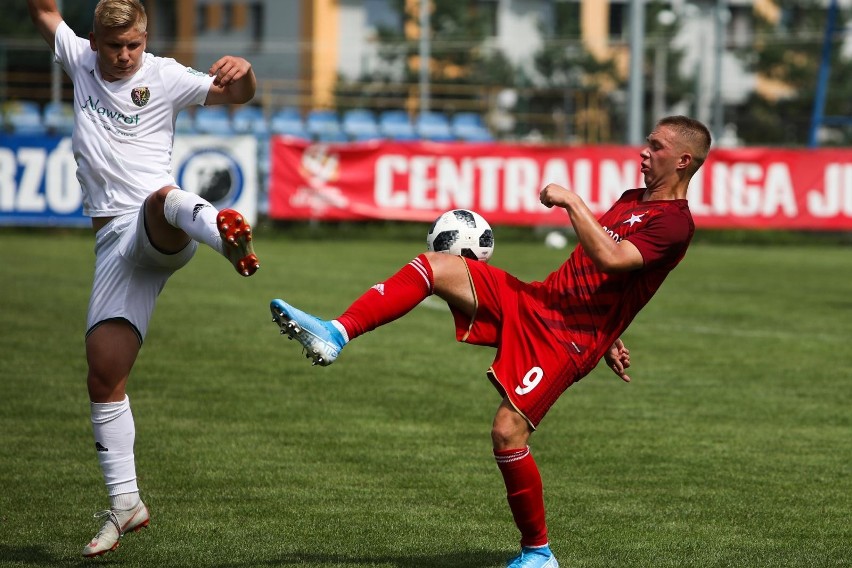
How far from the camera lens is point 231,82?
6.01 m

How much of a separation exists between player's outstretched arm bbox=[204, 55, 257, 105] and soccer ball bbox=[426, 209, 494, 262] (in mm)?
1052

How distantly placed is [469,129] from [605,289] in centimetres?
2948

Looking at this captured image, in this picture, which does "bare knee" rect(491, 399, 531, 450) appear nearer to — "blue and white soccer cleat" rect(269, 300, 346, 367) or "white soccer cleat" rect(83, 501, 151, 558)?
"blue and white soccer cleat" rect(269, 300, 346, 367)

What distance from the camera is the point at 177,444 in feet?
27.7

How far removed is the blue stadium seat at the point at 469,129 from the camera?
33594 mm

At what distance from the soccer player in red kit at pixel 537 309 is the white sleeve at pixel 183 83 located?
1238 millimetres

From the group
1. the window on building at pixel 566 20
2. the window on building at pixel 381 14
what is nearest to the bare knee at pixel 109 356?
the window on building at pixel 381 14

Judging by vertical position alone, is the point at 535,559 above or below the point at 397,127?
below

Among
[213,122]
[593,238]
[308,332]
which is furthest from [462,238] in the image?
[213,122]

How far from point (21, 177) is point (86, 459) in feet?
51.5

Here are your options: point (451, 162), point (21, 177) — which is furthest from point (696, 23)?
point (21, 177)

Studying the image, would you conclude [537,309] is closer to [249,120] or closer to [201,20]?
[249,120]

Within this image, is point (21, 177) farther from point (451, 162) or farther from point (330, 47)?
point (330, 47)

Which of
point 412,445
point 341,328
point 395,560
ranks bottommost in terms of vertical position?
point 412,445
